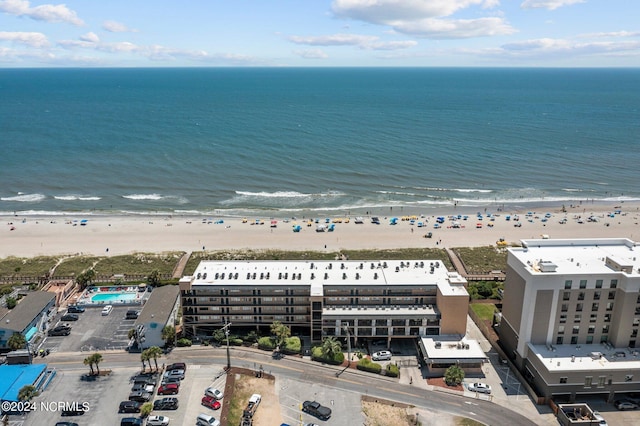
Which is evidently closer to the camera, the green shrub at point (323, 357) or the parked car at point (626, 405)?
the parked car at point (626, 405)

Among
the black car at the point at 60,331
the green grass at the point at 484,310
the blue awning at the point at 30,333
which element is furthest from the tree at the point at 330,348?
the blue awning at the point at 30,333

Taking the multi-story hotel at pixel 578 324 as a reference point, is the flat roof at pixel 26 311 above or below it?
below

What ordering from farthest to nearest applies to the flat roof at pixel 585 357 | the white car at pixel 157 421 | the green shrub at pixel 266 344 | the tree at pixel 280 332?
the green shrub at pixel 266 344, the tree at pixel 280 332, the flat roof at pixel 585 357, the white car at pixel 157 421

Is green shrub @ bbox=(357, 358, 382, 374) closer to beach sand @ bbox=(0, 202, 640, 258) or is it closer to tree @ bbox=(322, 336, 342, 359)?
tree @ bbox=(322, 336, 342, 359)

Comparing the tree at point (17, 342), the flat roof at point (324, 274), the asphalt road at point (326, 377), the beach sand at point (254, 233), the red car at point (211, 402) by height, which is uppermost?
the flat roof at point (324, 274)

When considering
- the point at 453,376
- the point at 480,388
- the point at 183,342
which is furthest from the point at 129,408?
the point at 480,388

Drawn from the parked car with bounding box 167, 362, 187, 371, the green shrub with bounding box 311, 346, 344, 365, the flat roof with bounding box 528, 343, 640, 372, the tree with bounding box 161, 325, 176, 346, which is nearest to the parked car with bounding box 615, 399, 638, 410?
the flat roof with bounding box 528, 343, 640, 372

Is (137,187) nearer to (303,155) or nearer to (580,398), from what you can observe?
(303,155)

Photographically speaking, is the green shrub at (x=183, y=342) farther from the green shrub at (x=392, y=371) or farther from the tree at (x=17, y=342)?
the green shrub at (x=392, y=371)
